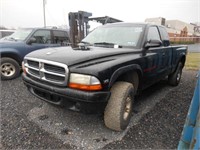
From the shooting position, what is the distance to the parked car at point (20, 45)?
17.7ft

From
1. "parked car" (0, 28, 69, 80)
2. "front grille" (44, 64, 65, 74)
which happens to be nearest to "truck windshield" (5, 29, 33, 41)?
"parked car" (0, 28, 69, 80)

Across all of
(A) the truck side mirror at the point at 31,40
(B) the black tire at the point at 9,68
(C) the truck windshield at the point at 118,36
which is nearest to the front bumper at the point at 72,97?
(C) the truck windshield at the point at 118,36

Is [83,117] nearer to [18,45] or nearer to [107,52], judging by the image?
[107,52]

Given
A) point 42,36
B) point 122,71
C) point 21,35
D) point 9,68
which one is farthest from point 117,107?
point 21,35

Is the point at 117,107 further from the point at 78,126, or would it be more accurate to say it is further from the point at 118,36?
the point at 118,36

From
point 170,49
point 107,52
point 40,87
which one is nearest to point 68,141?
point 40,87

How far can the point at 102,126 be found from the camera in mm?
2959

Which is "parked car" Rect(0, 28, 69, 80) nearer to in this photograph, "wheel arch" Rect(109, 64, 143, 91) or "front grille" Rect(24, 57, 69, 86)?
"front grille" Rect(24, 57, 69, 86)

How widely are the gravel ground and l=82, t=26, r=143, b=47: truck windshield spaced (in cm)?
143

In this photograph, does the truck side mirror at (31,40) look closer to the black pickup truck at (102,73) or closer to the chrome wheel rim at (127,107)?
the black pickup truck at (102,73)

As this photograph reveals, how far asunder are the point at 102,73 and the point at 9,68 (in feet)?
14.0

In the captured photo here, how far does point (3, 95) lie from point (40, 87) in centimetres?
207

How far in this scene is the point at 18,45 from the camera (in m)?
5.56

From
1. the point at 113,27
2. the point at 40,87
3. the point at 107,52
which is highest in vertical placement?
the point at 113,27
